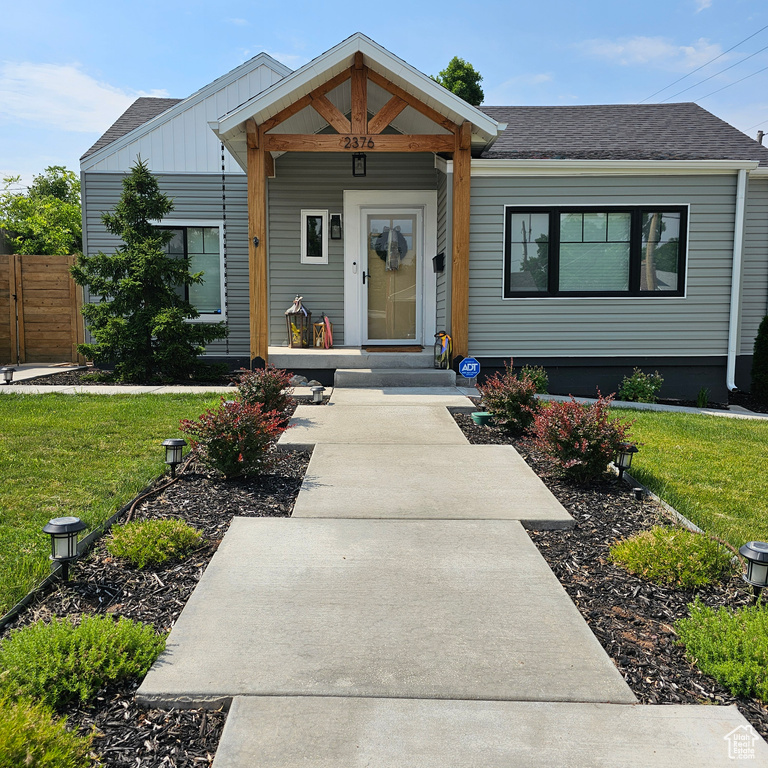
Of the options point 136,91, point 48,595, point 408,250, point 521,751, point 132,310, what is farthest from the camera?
point 136,91

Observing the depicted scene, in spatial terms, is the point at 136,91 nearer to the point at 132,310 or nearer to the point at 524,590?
the point at 132,310

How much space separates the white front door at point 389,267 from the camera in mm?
10344

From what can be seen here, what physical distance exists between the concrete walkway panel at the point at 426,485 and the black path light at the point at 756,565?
101cm

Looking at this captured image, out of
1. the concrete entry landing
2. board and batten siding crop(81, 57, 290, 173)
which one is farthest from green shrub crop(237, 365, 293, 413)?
board and batten siding crop(81, 57, 290, 173)

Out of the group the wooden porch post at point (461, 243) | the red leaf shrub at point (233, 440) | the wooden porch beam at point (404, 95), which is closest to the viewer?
the red leaf shrub at point (233, 440)

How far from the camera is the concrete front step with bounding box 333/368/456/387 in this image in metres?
8.47

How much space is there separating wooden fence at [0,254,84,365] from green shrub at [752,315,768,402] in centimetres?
1155

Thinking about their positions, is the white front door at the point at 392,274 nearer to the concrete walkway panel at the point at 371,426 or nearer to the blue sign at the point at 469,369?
the blue sign at the point at 469,369

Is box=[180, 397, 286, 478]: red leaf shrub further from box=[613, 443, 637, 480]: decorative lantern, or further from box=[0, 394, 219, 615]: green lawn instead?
box=[613, 443, 637, 480]: decorative lantern

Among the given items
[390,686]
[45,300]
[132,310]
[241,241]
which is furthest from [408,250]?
[390,686]

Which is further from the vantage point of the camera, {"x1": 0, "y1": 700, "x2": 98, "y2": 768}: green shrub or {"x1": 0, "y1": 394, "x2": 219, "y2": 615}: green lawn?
{"x1": 0, "y1": 394, "x2": 219, "y2": 615}: green lawn

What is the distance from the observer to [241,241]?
11.5 m

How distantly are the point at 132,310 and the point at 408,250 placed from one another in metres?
4.32

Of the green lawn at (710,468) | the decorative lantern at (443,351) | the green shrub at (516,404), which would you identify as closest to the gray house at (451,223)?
the decorative lantern at (443,351)
